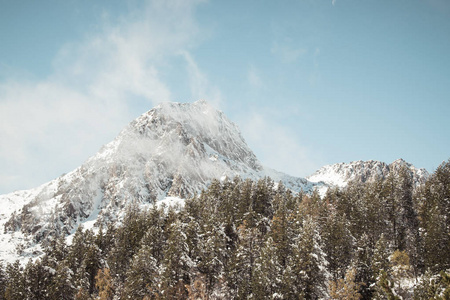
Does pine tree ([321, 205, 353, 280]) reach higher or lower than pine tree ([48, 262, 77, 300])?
higher

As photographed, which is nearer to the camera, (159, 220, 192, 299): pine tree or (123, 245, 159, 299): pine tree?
(159, 220, 192, 299): pine tree

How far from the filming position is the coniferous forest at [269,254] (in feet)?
106

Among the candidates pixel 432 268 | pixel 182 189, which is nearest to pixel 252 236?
pixel 432 268

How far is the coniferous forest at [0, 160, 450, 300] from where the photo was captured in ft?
106

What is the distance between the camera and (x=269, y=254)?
33.4m

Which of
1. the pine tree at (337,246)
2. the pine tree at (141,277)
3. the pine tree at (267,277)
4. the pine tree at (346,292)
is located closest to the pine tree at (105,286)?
the pine tree at (141,277)

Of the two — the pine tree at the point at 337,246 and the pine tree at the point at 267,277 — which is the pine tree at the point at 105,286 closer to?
the pine tree at the point at 267,277

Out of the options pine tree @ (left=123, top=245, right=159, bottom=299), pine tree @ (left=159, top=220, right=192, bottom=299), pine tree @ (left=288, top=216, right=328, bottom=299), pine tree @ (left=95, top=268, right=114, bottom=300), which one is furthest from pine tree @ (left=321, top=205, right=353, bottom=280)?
pine tree @ (left=95, top=268, right=114, bottom=300)

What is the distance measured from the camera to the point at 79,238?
5122cm

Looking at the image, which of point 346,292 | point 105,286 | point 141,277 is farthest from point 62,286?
point 346,292

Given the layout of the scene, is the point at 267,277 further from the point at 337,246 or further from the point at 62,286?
the point at 62,286

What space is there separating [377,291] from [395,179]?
3508 centimetres

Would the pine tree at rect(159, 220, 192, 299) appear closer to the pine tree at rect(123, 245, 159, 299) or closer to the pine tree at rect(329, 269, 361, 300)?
the pine tree at rect(123, 245, 159, 299)

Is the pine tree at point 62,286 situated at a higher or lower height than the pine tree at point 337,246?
lower
